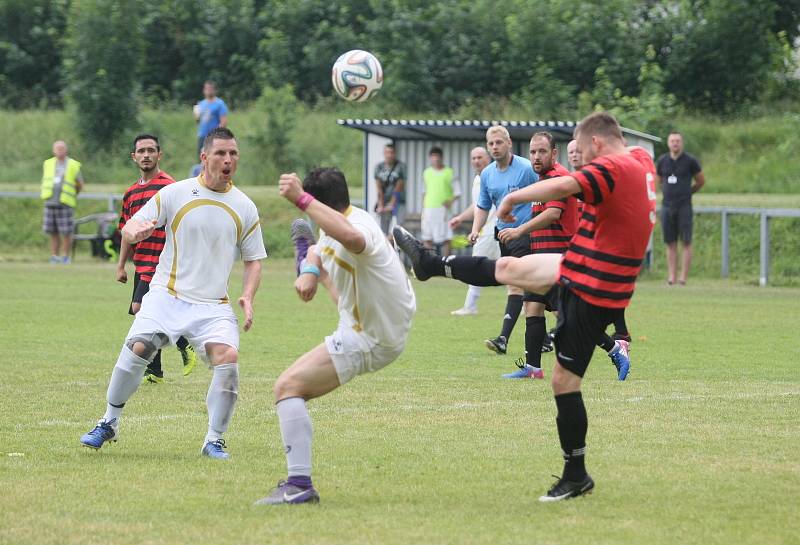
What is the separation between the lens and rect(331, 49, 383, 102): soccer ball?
17984 mm

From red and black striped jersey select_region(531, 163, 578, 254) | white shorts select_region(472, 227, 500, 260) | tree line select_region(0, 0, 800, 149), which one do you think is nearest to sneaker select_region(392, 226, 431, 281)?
red and black striped jersey select_region(531, 163, 578, 254)

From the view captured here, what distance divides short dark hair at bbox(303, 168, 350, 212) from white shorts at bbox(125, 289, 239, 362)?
5.68 ft

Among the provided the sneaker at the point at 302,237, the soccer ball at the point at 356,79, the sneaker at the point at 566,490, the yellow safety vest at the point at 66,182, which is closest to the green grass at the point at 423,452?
the sneaker at the point at 566,490

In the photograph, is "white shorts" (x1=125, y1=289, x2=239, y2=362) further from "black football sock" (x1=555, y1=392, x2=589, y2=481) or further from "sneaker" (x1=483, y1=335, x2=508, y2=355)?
"sneaker" (x1=483, y1=335, x2=508, y2=355)

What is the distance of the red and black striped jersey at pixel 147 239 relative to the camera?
10930 mm

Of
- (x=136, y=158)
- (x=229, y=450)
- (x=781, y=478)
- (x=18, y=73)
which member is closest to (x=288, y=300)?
(x=136, y=158)

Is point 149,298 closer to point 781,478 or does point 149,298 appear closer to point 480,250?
point 781,478

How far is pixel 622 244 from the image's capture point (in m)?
6.85

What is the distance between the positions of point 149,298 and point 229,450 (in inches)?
40.4

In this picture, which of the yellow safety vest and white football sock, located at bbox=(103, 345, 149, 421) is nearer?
white football sock, located at bbox=(103, 345, 149, 421)

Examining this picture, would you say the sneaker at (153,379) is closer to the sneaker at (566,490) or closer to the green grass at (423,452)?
the green grass at (423,452)

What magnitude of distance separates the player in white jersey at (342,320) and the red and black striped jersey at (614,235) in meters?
0.88

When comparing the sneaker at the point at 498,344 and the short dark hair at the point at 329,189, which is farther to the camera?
the sneaker at the point at 498,344

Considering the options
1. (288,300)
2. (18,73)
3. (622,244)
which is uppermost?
(18,73)
